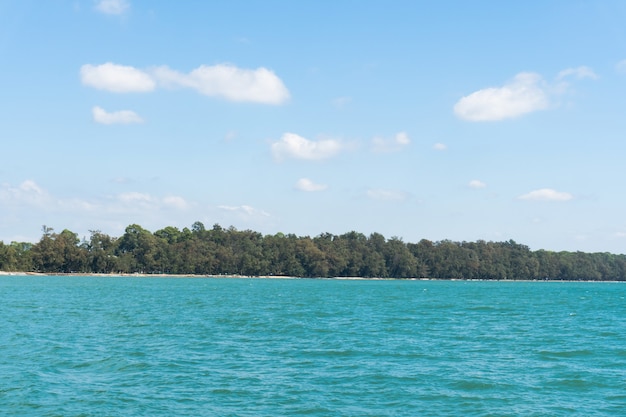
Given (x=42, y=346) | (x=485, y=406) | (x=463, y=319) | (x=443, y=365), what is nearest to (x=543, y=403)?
(x=485, y=406)

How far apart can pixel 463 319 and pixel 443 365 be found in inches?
1317

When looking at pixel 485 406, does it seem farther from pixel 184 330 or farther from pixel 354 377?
pixel 184 330

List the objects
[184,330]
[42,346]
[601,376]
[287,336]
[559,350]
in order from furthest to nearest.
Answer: [184,330], [287,336], [559,350], [42,346], [601,376]

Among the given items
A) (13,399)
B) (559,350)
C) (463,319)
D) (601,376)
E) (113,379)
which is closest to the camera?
(13,399)

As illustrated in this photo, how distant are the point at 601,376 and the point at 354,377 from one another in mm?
13615

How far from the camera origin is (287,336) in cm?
4884

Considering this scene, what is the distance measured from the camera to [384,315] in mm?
71500

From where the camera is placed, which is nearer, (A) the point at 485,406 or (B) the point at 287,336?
(A) the point at 485,406

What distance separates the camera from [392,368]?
35.2 m

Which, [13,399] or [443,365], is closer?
[13,399]

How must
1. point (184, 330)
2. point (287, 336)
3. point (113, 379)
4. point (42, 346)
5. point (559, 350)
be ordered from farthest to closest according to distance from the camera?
point (184, 330) → point (287, 336) → point (559, 350) → point (42, 346) → point (113, 379)

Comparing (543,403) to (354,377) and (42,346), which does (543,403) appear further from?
(42,346)

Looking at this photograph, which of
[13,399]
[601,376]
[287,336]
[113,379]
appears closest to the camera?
[13,399]

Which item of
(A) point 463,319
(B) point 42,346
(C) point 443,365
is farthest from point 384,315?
(B) point 42,346
